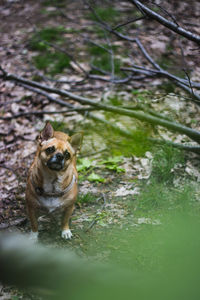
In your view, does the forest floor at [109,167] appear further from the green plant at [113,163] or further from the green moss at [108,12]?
the green moss at [108,12]

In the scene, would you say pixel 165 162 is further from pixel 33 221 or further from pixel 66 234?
pixel 33 221

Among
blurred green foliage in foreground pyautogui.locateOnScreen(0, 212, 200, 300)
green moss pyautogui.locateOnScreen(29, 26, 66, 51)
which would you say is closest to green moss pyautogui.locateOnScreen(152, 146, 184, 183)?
blurred green foliage in foreground pyautogui.locateOnScreen(0, 212, 200, 300)

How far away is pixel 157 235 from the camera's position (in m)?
1.20

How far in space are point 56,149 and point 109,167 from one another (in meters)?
1.26

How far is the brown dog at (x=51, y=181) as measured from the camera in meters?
2.80

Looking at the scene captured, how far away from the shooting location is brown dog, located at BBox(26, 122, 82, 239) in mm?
2797

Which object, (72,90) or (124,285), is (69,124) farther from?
(124,285)

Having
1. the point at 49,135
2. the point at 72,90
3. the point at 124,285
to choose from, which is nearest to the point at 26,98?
the point at 72,90

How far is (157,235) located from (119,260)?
4.15 ft

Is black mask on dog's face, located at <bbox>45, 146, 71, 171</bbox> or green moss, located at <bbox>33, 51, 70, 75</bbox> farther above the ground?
black mask on dog's face, located at <bbox>45, 146, 71, 171</bbox>

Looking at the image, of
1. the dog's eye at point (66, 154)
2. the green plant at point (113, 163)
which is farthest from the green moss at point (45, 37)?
the dog's eye at point (66, 154)

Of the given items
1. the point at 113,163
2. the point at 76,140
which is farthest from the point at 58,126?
the point at 76,140

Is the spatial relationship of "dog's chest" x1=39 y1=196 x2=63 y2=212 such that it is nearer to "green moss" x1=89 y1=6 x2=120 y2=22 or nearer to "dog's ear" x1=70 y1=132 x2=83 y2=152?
"dog's ear" x1=70 y1=132 x2=83 y2=152

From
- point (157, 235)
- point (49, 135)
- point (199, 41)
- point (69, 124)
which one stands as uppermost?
point (199, 41)
